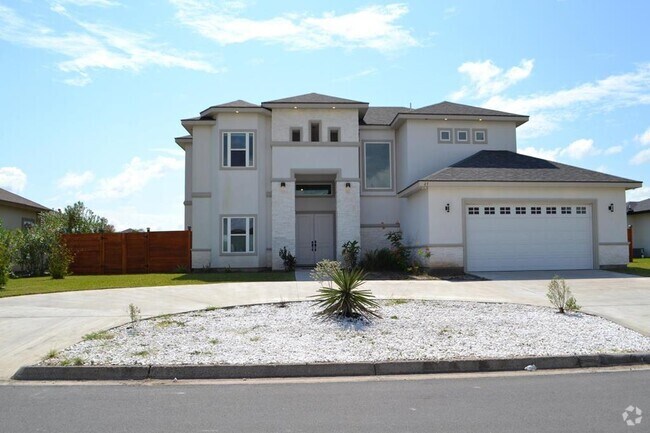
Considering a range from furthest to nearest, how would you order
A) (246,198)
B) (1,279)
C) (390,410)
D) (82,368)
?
1. (246,198)
2. (1,279)
3. (82,368)
4. (390,410)

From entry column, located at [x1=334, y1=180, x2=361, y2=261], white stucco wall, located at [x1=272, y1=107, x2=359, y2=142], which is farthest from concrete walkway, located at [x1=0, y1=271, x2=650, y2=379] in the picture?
white stucco wall, located at [x1=272, y1=107, x2=359, y2=142]

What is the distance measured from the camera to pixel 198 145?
2388 centimetres

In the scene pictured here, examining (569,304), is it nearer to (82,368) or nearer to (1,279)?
(82,368)

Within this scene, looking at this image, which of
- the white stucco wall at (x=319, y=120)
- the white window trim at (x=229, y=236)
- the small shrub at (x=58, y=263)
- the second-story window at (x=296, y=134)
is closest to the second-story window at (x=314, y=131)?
the white stucco wall at (x=319, y=120)

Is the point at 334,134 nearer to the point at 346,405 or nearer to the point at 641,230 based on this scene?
the point at 346,405

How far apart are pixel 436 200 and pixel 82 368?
48.6 feet

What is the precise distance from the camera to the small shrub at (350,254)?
2253cm

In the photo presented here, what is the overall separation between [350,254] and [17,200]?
18.9 meters

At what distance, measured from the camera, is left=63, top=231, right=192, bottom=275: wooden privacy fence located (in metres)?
23.8

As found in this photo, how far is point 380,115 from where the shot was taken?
2644cm

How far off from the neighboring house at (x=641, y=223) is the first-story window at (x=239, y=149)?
25776 mm

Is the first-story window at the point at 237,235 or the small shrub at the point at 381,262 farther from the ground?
the first-story window at the point at 237,235

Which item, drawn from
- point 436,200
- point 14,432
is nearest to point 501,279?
point 436,200

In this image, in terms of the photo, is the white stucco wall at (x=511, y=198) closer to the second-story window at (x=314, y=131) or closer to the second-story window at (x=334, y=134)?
the second-story window at (x=334, y=134)
